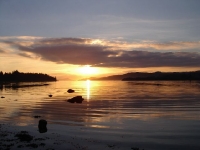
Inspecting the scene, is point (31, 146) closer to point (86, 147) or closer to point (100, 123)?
point (86, 147)

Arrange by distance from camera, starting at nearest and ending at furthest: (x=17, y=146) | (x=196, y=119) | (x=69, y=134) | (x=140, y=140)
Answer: (x=17, y=146) < (x=140, y=140) < (x=69, y=134) < (x=196, y=119)

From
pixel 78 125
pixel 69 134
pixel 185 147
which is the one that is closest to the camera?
pixel 185 147

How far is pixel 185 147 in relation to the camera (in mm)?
17922

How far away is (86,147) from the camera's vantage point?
17.4m

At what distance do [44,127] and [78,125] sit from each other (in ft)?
13.7

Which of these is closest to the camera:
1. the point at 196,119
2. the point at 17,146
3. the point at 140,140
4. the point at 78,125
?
the point at 17,146

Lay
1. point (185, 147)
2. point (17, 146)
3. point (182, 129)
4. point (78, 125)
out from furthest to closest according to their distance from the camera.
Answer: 1. point (78, 125)
2. point (182, 129)
3. point (185, 147)
4. point (17, 146)

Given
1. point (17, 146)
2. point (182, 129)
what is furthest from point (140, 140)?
point (17, 146)

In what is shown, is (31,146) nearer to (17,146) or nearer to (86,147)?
(17,146)

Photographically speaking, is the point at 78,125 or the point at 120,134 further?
the point at 78,125

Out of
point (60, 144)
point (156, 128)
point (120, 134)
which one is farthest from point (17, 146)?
point (156, 128)

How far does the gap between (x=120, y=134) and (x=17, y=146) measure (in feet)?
31.9

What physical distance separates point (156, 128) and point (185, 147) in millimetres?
6566

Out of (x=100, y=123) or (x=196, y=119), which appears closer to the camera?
(x=100, y=123)
